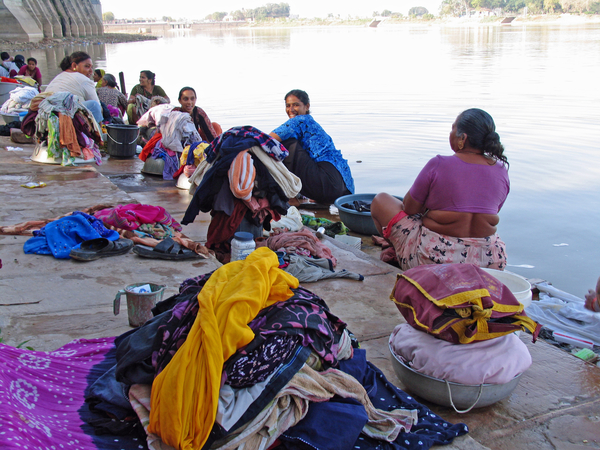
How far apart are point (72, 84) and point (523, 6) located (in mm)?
112144

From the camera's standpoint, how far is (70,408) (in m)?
2.02

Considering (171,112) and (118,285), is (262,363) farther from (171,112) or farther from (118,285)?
(171,112)

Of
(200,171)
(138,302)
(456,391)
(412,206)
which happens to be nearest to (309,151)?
(200,171)

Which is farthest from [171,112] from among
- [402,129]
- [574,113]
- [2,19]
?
[2,19]

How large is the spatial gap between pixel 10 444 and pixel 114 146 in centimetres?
719

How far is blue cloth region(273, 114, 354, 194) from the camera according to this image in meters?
5.61

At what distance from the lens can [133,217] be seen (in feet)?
14.4

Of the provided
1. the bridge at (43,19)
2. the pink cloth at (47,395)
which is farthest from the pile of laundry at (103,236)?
the bridge at (43,19)

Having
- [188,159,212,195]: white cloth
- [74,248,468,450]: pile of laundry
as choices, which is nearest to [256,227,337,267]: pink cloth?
[188,159,212,195]: white cloth

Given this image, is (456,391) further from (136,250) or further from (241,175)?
(136,250)

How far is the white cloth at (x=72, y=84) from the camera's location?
734cm

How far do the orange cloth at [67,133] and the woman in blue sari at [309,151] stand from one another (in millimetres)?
3055

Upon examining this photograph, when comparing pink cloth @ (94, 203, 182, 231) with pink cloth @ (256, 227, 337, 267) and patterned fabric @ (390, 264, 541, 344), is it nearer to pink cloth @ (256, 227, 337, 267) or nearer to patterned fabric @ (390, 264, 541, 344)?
pink cloth @ (256, 227, 337, 267)

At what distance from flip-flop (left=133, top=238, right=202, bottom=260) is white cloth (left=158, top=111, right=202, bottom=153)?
3181 mm
